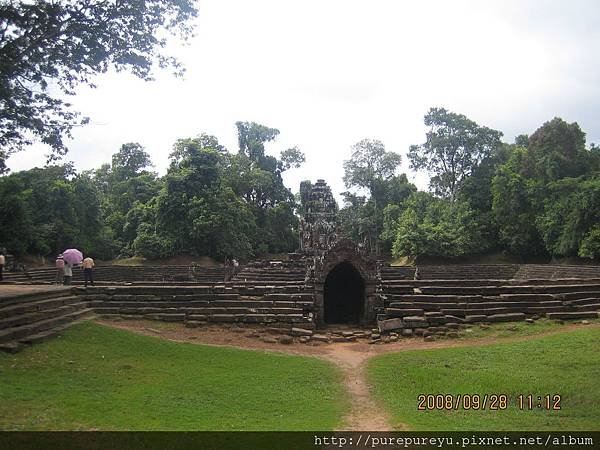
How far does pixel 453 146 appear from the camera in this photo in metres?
62.5

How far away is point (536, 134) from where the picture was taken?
50906 mm

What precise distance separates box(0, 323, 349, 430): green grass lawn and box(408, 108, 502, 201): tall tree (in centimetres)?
5363

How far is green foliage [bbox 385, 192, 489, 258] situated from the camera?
50.9 metres

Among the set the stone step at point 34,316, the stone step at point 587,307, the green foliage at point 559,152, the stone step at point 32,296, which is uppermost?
the green foliage at point 559,152

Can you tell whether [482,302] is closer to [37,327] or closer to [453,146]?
[37,327]

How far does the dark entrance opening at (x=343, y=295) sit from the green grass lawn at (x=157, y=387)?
24.0 ft

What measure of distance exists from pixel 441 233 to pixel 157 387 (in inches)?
1786

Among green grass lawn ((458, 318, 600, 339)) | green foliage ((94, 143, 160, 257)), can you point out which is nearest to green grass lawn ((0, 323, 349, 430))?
green grass lawn ((458, 318, 600, 339))

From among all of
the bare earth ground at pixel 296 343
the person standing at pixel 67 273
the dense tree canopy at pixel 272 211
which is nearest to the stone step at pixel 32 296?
the bare earth ground at pixel 296 343

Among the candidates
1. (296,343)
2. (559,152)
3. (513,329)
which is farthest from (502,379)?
(559,152)

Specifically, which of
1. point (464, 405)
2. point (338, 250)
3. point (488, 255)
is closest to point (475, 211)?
point (488, 255)

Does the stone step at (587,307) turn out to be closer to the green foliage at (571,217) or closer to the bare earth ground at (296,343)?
the bare earth ground at (296,343)

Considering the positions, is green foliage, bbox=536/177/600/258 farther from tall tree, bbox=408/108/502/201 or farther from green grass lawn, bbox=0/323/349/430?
green grass lawn, bbox=0/323/349/430

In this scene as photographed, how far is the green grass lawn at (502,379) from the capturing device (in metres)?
8.05
